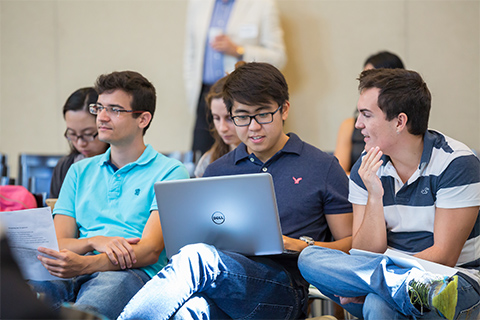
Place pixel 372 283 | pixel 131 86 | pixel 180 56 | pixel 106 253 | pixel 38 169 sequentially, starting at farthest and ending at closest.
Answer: pixel 180 56 → pixel 38 169 → pixel 131 86 → pixel 106 253 → pixel 372 283

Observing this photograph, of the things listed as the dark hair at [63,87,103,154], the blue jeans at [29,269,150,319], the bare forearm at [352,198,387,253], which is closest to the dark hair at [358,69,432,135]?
the bare forearm at [352,198,387,253]

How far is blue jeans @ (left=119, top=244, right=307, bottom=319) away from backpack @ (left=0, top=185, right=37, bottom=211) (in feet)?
3.42

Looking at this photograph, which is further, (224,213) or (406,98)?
(406,98)

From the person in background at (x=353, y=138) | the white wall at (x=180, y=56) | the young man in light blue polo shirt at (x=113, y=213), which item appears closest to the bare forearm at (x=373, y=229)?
the young man in light blue polo shirt at (x=113, y=213)

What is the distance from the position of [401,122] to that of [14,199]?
65.4 inches

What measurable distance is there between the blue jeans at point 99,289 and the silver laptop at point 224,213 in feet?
0.72

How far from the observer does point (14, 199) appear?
2406mm

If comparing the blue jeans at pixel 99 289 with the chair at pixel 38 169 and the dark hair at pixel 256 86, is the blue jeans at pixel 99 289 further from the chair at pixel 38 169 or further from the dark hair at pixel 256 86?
the chair at pixel 38 169

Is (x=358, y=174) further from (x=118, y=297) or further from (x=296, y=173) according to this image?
(x=118, y=297)

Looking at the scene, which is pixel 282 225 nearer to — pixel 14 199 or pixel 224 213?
pixel 224 213

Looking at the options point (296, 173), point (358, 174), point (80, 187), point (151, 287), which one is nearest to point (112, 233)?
point (80, 187)

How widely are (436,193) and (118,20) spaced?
13.0ft

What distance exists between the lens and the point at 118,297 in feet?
5.97

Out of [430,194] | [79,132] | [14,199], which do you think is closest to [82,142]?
[79,132]
